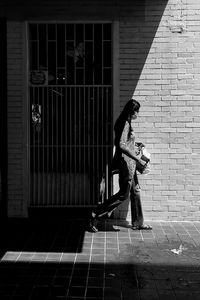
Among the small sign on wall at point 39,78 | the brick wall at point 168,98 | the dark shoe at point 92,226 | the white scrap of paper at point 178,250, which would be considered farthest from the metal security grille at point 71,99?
the white scrap of paper at point 178,250

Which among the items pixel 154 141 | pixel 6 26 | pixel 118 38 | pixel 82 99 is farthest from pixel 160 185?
pixel 6 26

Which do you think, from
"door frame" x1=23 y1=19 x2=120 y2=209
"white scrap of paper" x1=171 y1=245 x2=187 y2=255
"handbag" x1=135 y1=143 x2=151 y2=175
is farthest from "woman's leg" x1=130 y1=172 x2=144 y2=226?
"door frame" x1=23 y1=19 x2=120 y2=209

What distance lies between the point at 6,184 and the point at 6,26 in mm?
2688

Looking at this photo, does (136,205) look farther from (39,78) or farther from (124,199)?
(39,78)

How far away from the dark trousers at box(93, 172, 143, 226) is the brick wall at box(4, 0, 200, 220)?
0.66 meters

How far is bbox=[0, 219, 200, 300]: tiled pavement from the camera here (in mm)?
4992

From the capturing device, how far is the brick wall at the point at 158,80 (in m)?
8.28

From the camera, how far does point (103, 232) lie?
7.56m

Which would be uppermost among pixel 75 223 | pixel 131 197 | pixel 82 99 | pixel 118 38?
pixel 118 38

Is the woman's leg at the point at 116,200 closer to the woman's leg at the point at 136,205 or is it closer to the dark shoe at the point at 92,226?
the dark shoe at the point at 92,226

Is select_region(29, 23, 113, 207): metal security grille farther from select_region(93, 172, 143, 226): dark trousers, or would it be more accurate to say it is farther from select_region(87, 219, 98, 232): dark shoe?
select_region(87, 219, 98, 232): dark shoe

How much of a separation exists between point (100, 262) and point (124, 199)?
1618mm

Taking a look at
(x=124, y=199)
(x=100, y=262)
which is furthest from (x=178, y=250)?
(x=124, y=199)

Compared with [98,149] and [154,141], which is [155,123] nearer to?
[154,141]
